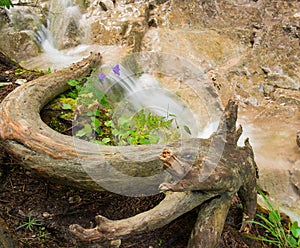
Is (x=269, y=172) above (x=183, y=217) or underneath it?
underneath

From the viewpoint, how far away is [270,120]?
5.06 metres

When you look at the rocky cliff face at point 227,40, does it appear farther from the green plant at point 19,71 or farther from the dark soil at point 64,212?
the dark soil at point 64,212

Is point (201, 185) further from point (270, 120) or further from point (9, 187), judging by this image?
point (270, 120)

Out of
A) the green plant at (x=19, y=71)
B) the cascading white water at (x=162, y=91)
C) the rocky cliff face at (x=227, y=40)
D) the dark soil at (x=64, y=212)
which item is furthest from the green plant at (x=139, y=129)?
the rocky cliff face at (x=227, y=40)

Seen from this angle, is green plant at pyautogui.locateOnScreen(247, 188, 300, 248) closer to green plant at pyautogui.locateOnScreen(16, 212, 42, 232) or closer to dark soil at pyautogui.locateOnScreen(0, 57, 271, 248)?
dark soil at pyautogui.locateOnScreen(0, 57, 271, 248)

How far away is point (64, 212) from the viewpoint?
8.63 ft

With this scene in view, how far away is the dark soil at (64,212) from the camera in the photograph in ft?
8.13

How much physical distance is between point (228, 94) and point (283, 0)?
2409mm

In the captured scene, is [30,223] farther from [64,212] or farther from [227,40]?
[227,40]

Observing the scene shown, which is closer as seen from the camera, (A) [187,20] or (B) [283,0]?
(A) [187,20]

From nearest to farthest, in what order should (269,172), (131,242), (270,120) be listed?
(131,242), (269,172), (270,120)

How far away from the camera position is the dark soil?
248 centimetres

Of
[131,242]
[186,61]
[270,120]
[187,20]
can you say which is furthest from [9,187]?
[187,20]

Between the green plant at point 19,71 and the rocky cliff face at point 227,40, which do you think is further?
the rocky cliff face at point 227,40
